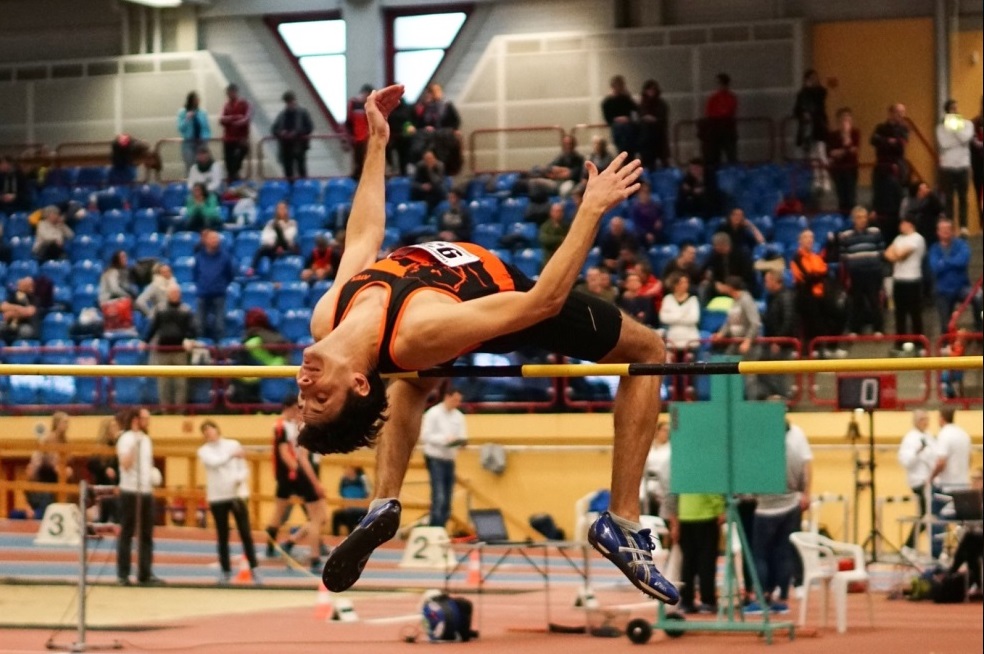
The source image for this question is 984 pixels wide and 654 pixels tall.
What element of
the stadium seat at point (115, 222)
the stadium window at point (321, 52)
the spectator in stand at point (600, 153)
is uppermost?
the stadium window at point (321, 52)

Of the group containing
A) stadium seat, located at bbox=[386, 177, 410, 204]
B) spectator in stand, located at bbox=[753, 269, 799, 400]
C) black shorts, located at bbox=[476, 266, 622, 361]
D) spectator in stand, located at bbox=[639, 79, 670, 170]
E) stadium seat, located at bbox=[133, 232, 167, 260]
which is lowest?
black shorts, located at bbox=[476, 266, 622, 361]

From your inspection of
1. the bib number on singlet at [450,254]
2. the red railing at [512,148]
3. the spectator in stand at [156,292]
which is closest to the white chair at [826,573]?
the bib number on singlet at [450,254]

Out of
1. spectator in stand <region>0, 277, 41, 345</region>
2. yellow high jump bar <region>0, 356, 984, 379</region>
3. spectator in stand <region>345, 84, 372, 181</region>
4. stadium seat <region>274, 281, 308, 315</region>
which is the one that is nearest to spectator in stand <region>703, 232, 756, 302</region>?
stadium seat <region>274, 281, 308, 315</region>

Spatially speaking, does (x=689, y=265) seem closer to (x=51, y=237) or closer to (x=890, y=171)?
(x=890, y=171)

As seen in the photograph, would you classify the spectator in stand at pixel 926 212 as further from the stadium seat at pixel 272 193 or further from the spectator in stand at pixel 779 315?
the stadium seat at pixel 272 193

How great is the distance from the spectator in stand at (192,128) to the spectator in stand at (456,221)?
4657 mm

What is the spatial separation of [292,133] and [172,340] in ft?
16.9

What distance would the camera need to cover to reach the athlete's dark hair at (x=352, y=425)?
232 inches

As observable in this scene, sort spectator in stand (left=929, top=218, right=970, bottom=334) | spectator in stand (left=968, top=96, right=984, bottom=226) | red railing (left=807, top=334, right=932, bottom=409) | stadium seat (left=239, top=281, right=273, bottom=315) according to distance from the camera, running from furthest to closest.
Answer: stadium seat (left=239, top=281, right=273, bottom=315)
spectator in stand (left=968, top=96, right=984, bottom=226)
spectator in stand (left=929, top=218, right=970, bottom=334)
red railing (left=807, top=334, right=932, bottom=409)

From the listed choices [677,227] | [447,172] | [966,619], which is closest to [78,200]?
[447,172]

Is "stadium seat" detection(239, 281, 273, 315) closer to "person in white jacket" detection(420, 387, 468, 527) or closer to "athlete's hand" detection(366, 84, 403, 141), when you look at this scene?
"person in white jacket" detection(420, 387, 468, 527)

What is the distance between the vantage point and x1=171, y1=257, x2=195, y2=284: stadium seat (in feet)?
66.2

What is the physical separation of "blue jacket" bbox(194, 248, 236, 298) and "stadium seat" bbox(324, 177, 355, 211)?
2441 millimetres

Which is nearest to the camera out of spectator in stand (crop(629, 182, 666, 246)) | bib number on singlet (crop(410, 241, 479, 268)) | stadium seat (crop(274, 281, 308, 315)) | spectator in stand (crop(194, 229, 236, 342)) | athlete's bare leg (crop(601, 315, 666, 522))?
bib number on singlet (crop(410, 241, 479, 268))
